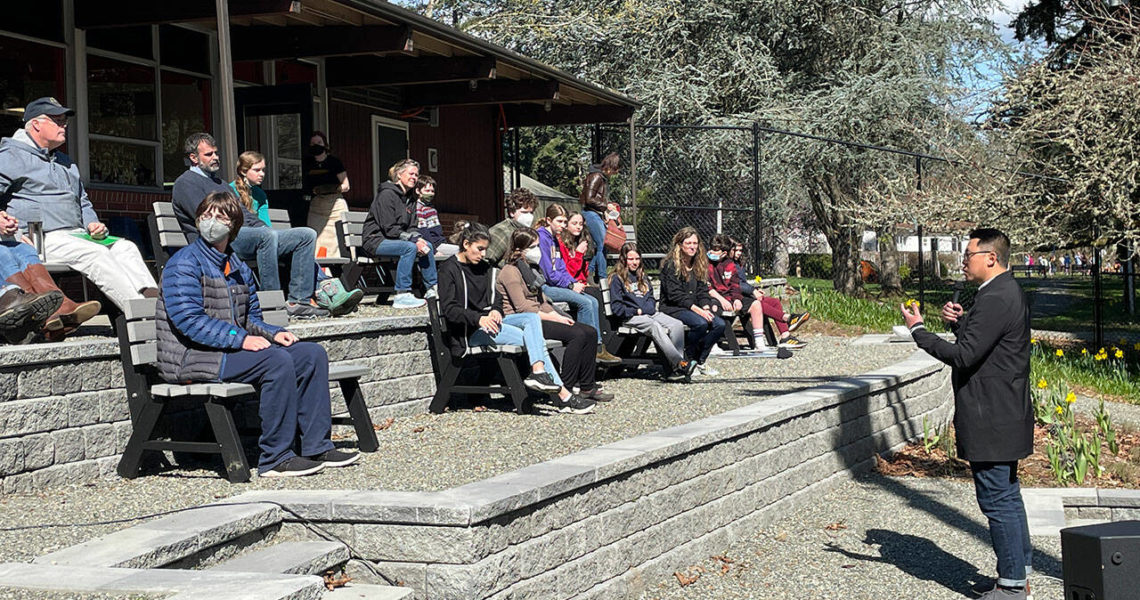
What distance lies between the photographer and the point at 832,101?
2402 cm

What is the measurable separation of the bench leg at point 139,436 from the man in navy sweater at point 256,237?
2.04 meters

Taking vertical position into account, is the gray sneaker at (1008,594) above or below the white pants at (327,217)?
below

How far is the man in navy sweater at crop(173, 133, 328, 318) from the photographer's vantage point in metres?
8.18

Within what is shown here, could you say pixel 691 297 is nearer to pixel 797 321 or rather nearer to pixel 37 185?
pixel 797 321

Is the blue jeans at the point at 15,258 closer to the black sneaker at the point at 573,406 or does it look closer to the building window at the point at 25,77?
the black sneaker at the point at 573,406

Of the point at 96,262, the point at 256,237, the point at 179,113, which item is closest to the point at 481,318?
the point at 256,237

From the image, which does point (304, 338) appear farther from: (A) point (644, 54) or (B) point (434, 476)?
(A) point (644, 54)

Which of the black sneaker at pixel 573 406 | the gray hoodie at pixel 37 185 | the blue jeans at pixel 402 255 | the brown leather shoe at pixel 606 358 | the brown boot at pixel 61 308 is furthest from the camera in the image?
the blue jeans at pixel 402 255

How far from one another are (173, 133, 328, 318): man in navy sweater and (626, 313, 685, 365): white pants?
9.24 ft

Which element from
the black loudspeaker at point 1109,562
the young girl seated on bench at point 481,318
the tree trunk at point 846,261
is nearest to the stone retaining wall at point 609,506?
the young girl seated on bench at point 481,318

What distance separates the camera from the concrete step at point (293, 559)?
4.71 m

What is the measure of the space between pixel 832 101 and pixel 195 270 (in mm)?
19536

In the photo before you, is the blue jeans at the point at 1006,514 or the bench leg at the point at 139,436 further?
the bench leg at the point at 139,436

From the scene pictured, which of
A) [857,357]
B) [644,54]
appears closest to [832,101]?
[644,54]
